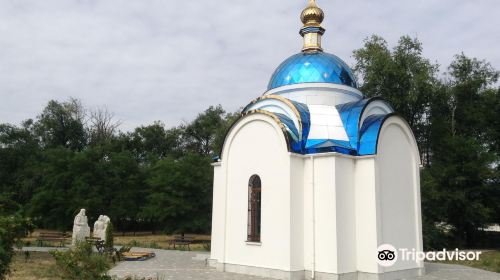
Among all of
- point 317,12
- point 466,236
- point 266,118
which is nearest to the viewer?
point 266,118

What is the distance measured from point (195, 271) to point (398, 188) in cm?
603

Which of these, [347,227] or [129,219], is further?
[129,219]

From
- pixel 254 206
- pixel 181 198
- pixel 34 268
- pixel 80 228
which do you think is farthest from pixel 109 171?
pixel 254 206

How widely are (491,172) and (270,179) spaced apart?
15749 millimetres

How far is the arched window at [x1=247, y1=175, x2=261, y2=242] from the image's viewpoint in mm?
11938

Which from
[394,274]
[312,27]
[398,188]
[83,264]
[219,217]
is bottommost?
[394,274]

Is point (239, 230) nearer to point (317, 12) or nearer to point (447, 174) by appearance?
point (317, 12)

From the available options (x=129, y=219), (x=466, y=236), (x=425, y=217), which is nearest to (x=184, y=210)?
(x=129, y=219)

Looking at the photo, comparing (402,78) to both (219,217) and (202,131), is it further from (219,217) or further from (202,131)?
(202,131)

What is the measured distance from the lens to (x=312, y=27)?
1514 cm

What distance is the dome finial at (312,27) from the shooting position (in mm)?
15070

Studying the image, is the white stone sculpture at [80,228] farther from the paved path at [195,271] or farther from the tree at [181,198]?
the tree at [181,198]

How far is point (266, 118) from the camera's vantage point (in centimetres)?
1182

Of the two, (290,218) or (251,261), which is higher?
(290,218)
